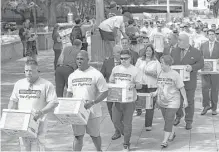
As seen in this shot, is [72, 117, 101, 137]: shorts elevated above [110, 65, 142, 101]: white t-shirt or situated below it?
below

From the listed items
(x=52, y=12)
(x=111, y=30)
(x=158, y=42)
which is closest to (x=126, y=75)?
(x=111, y=30)

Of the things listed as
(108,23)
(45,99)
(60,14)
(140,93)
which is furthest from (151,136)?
(60,14)

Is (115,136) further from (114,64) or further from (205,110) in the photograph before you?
(205,110)

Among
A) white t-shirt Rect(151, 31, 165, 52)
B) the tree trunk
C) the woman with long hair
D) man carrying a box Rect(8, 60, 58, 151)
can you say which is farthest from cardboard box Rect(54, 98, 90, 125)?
the tree trunk

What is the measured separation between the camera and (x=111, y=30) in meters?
15.8

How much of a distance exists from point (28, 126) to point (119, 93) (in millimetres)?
2390

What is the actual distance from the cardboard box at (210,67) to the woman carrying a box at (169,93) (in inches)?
96.1

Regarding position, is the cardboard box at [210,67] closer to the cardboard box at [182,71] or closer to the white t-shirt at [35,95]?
the cardboard box at [182,71]

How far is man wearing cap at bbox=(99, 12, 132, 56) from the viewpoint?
15.2 m

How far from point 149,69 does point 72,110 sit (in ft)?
10.6

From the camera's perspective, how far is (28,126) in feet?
22.1

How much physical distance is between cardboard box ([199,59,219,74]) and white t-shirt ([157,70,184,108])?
2.45 meters

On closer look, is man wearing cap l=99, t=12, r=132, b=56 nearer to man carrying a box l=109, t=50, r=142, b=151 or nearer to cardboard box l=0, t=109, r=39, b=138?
man carrying a box l=109, t=50, r=142, b=151

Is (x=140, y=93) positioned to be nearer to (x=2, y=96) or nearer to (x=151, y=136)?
(x=151, y=136)
